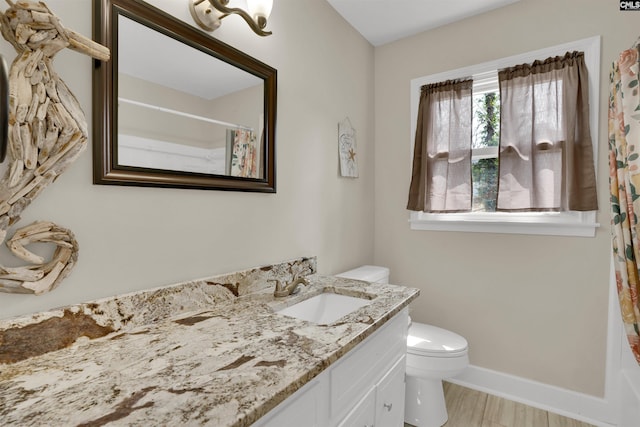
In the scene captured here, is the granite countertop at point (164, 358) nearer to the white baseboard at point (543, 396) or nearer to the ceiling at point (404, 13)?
the white baseboard at point (543, 396)

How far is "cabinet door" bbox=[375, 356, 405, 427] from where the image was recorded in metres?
1.18

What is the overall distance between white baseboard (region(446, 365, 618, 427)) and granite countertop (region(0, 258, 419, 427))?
1.41 meters

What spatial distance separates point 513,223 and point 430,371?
1.06 meters

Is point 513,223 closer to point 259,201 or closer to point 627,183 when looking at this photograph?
point 627,183

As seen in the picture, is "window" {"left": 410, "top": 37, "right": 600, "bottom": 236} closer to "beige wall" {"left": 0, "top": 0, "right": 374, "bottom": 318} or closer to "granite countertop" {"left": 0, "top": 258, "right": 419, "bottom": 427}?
"beige wall" {"left": 0, "top": 0, "right": 374, "bottom": 318}

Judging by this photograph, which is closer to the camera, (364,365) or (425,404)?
(364,365)

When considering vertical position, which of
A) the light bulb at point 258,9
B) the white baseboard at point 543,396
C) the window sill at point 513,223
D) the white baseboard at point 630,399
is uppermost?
the light bulb at point 258,9

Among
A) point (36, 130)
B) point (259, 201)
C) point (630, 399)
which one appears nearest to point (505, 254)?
point (630, 399)

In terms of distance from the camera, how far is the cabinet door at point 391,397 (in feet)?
3.88

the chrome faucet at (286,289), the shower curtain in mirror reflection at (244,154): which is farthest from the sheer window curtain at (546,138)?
the shower curtain in mirror reflection at (244,154)

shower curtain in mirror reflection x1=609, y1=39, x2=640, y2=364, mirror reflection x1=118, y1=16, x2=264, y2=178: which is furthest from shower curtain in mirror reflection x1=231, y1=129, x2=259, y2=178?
shower curtain in mirror reflection x1=609, y1=39, x2=640, y2=364

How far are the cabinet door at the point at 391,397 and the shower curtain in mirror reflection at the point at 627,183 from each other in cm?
109

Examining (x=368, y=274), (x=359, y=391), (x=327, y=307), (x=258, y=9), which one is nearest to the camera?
(x=359, y=391)

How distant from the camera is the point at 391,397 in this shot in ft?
4.21
